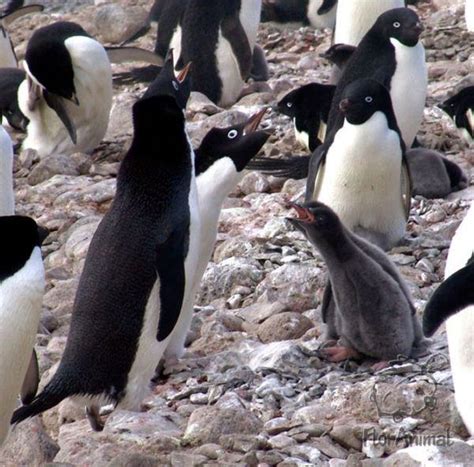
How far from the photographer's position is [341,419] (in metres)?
4.40

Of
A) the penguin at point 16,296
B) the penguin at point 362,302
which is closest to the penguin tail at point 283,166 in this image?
the penguin at point 362,302

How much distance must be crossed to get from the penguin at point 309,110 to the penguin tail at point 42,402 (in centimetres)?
366

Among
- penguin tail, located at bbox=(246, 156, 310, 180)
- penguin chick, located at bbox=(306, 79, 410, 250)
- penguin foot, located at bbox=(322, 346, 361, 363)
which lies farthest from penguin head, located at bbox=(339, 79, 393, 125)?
penguin foot, located at bbox=(322, 346, 361, 363)

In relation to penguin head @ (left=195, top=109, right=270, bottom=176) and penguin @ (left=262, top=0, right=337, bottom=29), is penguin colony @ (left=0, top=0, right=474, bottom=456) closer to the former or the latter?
penguin head @ (left=195, top=109, right=270, bottom=176)

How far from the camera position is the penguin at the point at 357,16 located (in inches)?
378

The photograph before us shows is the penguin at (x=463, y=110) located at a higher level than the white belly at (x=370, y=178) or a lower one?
lower

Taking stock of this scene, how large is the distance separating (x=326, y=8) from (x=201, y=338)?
6.91 meters

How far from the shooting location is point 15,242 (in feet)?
14.0

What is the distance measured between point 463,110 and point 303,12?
14.5 ft

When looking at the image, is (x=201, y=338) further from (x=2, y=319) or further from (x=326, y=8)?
(x=326, y=8)

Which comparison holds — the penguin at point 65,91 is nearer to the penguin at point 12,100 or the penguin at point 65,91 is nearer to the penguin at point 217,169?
the penguin at point 12,100

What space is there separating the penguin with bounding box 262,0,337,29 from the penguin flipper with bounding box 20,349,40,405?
7.78 meters

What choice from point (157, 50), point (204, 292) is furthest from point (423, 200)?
point (157, 50)

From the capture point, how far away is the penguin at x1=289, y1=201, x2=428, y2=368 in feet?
16.3
